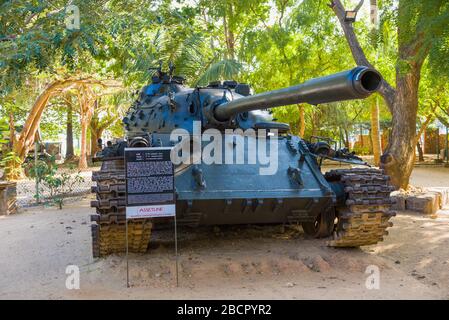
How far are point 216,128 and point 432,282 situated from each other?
346 centimetres

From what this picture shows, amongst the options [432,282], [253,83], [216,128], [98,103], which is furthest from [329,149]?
[98,103]

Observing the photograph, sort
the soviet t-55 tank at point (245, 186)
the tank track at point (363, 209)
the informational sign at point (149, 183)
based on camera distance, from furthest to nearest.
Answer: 1. the tank track at point (363, 209)
2. the soviet t-55 tank at point (245, 186)
3. the informational sign at point (149, 183)

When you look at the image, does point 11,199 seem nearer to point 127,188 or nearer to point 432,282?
point 127,188

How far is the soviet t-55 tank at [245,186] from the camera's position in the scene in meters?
6.42

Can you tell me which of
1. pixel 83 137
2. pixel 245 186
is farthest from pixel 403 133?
pixel 83 137

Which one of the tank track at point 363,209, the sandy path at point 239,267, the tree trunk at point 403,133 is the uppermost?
the tree trunk at point 403,133

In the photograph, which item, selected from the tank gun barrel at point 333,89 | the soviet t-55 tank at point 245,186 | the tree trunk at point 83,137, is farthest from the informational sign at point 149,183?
the tree trunk at point 83,137

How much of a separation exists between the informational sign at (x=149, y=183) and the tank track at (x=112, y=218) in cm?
42

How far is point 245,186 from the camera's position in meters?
6.71

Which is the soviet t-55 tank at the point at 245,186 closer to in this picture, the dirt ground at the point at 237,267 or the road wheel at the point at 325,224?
the road wheel at the point at 325,224

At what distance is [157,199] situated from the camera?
236 inches

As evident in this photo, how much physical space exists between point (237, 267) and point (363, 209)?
1741 millimetres

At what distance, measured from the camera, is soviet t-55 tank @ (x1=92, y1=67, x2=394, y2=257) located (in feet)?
21.1
